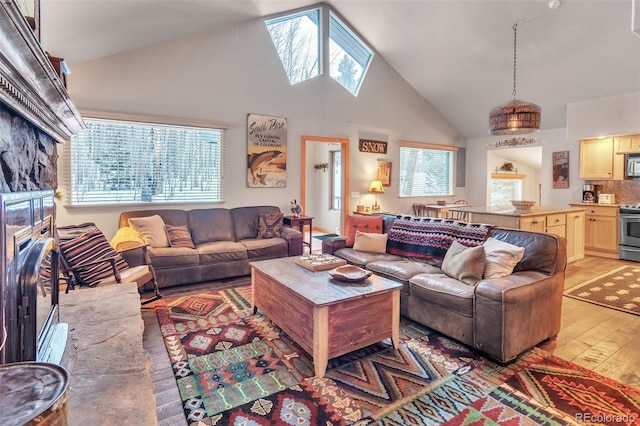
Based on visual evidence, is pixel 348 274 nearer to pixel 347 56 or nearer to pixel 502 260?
pixel 502 260

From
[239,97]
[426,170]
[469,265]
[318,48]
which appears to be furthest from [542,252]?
[426,170]

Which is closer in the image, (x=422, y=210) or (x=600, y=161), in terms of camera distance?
(x=600, y=161)

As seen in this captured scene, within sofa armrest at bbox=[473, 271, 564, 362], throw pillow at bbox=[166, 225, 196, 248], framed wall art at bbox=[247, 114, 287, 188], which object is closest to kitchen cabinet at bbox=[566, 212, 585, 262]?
sofa armrest at bbox=[473, 271, 564, 362]

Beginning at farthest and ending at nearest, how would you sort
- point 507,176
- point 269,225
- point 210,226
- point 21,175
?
point 507,176 < point 269,225 < point 210,226 < point 21,175

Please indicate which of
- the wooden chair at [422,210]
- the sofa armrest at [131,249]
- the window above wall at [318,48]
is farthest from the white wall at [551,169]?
the sofa armrest at [131,249]

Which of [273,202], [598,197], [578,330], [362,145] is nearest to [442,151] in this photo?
[362,145]

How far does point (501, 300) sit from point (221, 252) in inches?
124

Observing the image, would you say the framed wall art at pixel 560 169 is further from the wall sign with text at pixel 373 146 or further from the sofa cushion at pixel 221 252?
the sofa cushion at pixel 221 252

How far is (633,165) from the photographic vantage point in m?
5.57

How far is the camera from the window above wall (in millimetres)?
5812

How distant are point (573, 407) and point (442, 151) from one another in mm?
6927

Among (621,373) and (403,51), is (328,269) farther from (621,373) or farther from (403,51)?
(403,51)

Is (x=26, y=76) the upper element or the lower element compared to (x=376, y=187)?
upper

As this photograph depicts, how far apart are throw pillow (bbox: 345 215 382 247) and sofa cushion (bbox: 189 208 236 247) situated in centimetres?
176
